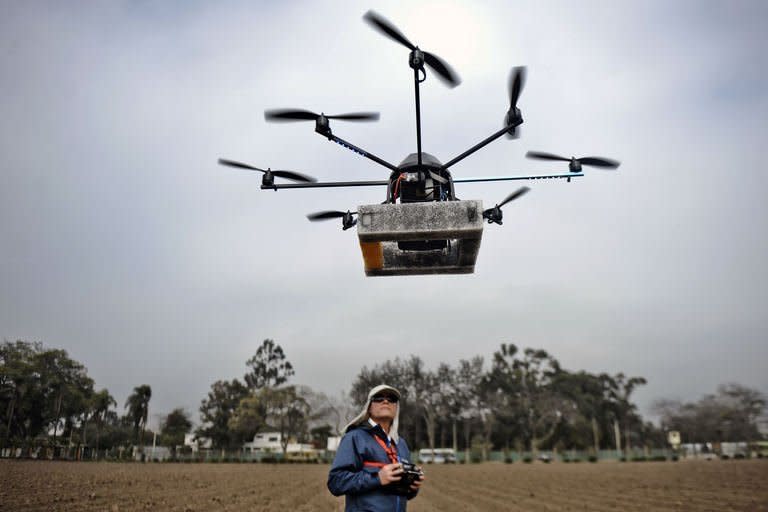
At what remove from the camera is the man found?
129 inches

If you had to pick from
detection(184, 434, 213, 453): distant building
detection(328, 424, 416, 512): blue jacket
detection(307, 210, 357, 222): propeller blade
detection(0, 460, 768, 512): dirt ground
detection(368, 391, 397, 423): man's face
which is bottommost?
detection(184, 434, 213, 453): distant building

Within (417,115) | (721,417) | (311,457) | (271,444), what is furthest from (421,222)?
(721,417)

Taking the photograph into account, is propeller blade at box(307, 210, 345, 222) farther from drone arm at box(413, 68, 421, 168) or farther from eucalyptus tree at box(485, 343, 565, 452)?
eucalyptus tree at box(485, 343, 565, 452)

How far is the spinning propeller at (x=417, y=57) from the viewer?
4547 mm

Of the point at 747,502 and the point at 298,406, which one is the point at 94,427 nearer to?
the point at 298,406

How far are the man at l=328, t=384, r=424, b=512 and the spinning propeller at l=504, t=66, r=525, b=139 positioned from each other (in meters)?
3.21

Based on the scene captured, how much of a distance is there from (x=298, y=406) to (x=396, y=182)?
66.1 meters

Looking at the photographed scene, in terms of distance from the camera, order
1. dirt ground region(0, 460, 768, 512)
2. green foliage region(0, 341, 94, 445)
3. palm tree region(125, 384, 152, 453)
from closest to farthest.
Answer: dirt ground region(0, 460, 768, 512) → green foliage region(0, 341, 94, 445) → palm tree region(125, 384, 152, 453)

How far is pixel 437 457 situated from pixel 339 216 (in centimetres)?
6166

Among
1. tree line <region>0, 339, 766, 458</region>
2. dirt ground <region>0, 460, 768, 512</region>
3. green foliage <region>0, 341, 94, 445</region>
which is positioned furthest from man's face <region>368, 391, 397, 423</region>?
tree line <region>0, 339, 766, 458</region>

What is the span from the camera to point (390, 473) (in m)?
3.26

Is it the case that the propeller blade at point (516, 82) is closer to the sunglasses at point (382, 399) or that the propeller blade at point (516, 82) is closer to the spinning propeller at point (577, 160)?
the spinning propeller at point (577, 160)

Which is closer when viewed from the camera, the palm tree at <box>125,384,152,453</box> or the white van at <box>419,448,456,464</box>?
the white van at <box>419,448,456,464</box>

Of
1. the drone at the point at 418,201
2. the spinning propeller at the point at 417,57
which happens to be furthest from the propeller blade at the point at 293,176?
the spinning propeller at the point at 417,57
